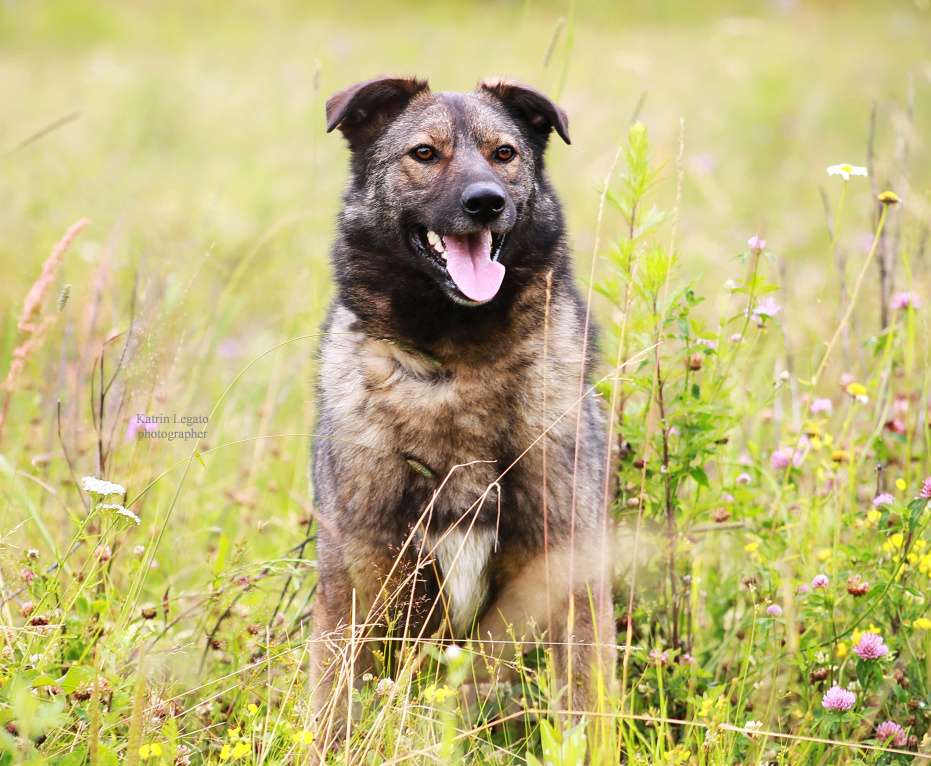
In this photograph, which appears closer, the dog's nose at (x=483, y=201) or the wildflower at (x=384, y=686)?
the wildflower at (x=384, y=686)

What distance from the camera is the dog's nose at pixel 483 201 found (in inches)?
115

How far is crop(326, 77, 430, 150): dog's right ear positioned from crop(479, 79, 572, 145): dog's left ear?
239mm

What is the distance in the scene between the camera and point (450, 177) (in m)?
3.09

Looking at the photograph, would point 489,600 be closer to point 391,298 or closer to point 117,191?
point 391,298

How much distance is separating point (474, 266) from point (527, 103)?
74 centimetres

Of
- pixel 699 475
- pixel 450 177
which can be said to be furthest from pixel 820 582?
pixel 450 177

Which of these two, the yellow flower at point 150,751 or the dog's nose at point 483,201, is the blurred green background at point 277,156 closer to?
the dog's nose at point 483,201

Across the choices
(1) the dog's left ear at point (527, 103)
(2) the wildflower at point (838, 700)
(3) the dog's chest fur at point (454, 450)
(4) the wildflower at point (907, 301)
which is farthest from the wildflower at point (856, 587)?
(1) the dog's left ear at point (527, 103)

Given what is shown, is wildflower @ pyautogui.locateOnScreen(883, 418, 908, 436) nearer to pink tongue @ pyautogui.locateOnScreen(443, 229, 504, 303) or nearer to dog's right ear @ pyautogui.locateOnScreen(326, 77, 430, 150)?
pink tongue @ pyautogui.locateOnScreen(443, 229, 504, 303)

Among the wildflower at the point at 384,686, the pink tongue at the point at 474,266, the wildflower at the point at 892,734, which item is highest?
the pink tongue at the point at 474,266

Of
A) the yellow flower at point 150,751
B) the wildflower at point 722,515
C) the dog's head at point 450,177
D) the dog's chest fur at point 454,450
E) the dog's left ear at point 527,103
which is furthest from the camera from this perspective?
the dog's left ear at point 527,103

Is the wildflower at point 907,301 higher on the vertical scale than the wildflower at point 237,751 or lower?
higher

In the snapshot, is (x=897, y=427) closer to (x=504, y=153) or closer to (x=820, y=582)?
(x=820, y=582)

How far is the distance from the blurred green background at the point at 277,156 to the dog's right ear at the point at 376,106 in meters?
0.47
